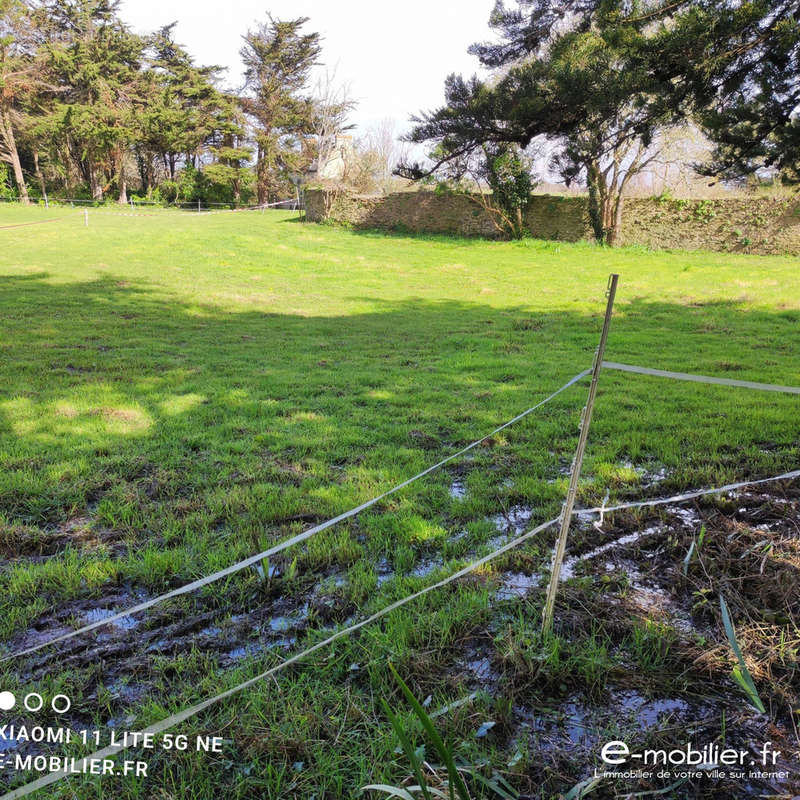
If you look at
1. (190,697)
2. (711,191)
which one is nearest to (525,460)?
(190,697)

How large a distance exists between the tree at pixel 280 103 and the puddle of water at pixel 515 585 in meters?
37.9

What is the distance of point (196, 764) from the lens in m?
1.54

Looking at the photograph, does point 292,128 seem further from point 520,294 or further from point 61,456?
point 61,456

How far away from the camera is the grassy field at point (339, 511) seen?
1.71 metres

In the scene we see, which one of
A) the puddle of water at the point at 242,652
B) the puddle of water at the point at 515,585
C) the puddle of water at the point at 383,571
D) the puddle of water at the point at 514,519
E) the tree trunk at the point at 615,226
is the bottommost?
the puddle of water at the point at 383,571

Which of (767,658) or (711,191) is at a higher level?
(711,191)

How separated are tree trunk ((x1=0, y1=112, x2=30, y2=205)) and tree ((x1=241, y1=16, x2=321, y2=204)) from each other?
13.7m

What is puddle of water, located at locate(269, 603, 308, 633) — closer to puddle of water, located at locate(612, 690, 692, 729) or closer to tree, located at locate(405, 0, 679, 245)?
puddle of water, located at locate(612, 690, 692, 729)

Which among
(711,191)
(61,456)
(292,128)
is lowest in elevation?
(61,456)

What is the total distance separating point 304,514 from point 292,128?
40.5 m

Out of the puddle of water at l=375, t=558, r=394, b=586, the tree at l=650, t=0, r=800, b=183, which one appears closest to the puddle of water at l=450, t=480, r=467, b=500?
the puddle of water at l=375, t=558, r=394, b=586

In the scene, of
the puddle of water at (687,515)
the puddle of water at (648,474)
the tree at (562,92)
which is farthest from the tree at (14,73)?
the puddle of water at (687,515)

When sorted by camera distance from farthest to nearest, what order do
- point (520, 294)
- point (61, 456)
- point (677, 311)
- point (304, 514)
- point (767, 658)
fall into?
point (520, 294), point (677, 311), point (61, 456), point (304, 514), point (767, 658)

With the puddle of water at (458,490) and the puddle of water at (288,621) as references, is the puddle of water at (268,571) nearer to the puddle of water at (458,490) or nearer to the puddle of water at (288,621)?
the puddle of water at (288,621)
